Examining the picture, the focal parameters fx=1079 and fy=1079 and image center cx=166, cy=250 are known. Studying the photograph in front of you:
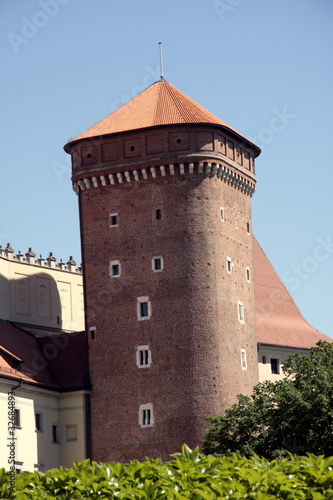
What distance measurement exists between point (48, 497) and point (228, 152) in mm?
40822

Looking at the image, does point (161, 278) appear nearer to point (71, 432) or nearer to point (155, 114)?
point (155, 114)

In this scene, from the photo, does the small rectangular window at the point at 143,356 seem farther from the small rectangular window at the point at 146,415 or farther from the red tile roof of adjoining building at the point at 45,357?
the red tile roof of adjoining building at the point at 45,357

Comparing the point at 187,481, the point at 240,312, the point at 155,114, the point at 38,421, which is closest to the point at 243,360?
the point at 240,312

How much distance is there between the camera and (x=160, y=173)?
6069cm

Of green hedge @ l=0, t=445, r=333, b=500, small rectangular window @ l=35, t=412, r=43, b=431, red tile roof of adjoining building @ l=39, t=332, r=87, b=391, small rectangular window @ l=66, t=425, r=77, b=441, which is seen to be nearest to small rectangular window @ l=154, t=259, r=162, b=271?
red tile roof of adjoining building @ l=39, t=332, r=87, b=391

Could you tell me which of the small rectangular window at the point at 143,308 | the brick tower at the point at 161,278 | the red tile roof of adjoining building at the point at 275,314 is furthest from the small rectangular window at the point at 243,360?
the red tile roof of adjoining building at the point at 275,314

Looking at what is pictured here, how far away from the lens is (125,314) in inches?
2360

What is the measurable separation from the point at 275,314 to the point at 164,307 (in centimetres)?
Answer: 1742

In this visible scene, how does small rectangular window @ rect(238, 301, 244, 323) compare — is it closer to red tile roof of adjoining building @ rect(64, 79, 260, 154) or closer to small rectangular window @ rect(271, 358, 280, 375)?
small rectangular window @ rect(271, 358, 280, 375)

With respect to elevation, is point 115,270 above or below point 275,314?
above

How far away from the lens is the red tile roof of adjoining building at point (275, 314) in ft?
237

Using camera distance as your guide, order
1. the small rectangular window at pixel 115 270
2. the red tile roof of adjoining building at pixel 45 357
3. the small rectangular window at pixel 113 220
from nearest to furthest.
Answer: the red tile roof of adjoining building at pixel 45 357, the small rectangular window at pixel 115 270, the small rectangular window at pixel 113 220

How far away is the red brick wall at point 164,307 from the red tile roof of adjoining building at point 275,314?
963 centimetres

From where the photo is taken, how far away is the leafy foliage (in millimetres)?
52438
